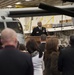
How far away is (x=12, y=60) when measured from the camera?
3.44m

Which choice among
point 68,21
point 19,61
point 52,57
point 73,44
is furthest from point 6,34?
point 68,21

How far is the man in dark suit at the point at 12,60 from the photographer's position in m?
3.41

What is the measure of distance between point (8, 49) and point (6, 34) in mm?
168

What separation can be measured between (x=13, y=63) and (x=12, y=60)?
35mm

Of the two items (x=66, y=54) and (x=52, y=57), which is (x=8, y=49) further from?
(x=52, y=57)

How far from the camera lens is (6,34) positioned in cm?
344

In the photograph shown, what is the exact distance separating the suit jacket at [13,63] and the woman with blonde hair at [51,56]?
2.77 metres

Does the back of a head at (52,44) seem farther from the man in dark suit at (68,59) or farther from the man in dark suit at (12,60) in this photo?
the man in dark suit at (12,60)

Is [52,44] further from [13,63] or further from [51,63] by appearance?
[13,63]

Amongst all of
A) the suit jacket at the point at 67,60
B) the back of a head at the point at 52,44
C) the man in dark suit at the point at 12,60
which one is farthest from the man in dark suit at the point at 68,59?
the man in dark suit at the point at 12,60

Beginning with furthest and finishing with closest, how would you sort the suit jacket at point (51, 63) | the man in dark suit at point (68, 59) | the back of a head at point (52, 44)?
the suit jacket at point (51, 63) < the back of a head at point (52, 44) < the man in dark suit at point (68, 59)

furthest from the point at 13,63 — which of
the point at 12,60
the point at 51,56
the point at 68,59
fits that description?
the point at 51,56

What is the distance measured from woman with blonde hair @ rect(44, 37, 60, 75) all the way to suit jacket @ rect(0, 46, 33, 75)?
2.77 metres

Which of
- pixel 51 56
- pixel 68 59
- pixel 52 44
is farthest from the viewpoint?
pixel 51 56
